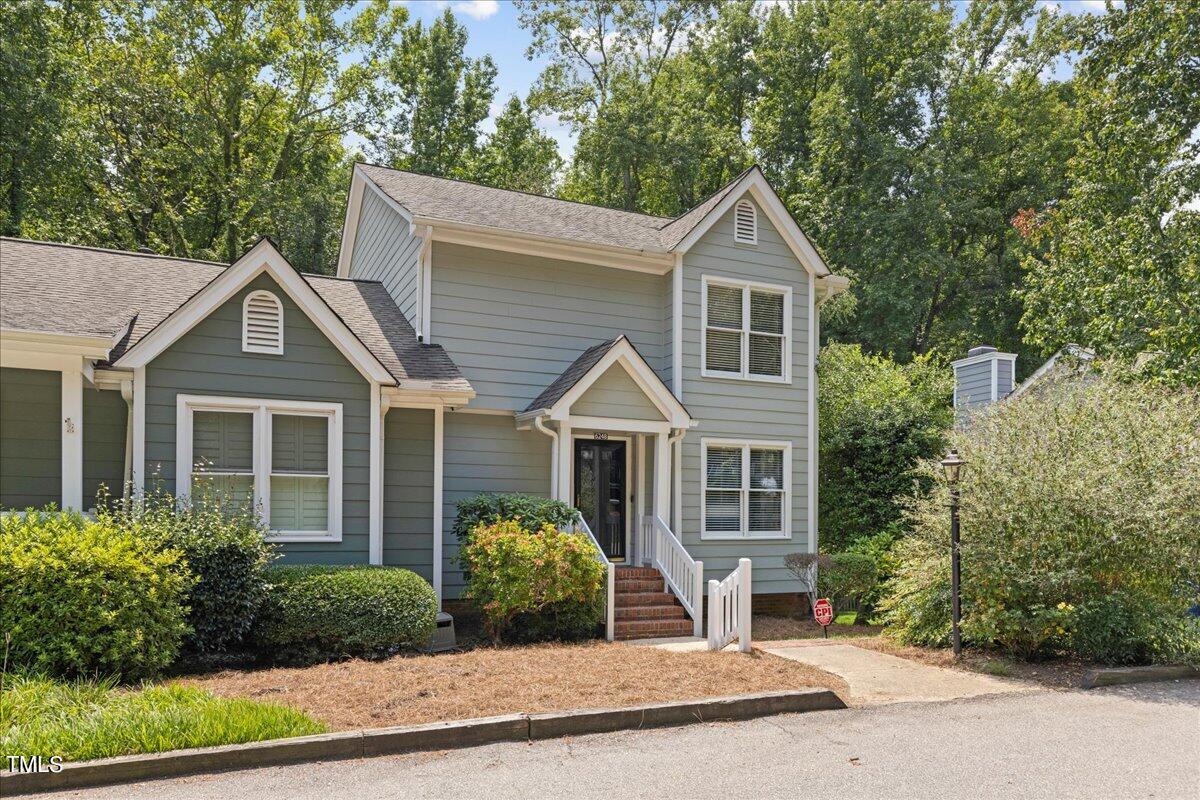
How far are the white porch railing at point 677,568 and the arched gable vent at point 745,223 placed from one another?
5147 millimetres

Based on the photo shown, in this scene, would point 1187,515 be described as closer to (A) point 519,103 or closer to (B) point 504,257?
(B) point 504,257

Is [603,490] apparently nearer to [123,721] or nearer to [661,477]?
[661,477]

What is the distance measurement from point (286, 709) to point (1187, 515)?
32.0 feet

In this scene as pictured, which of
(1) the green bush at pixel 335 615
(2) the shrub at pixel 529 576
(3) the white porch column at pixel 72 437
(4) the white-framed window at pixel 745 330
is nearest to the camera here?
(1) the green bush at pixel 335 615

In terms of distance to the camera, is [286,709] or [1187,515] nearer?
[286,709]

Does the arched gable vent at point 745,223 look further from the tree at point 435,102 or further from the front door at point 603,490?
the tree at point 435,102

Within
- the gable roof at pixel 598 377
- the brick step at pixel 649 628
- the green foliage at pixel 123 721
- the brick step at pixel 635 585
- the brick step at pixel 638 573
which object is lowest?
the brick step at pixel 649 628

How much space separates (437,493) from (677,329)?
4.94 metres

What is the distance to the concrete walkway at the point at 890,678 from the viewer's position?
26.6 feet

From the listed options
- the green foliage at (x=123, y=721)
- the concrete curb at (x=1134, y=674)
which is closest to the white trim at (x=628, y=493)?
the concrete curb at (x=1134, y=674)

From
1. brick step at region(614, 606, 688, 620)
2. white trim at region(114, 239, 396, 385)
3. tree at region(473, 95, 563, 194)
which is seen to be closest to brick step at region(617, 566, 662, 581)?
brick step at region(614, 606, 688, 620)

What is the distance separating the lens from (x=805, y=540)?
47.5 ft

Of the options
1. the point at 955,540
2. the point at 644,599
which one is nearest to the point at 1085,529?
the point at 955,540

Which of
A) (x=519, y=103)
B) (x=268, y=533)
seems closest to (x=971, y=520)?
(x=268, y=533)
